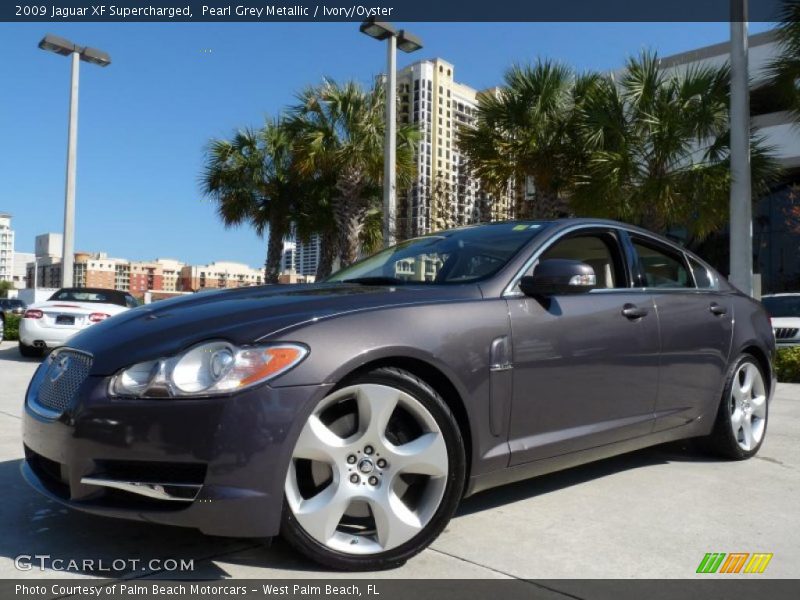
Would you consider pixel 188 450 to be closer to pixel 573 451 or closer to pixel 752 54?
pixel 573 451

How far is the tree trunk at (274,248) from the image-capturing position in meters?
20.0

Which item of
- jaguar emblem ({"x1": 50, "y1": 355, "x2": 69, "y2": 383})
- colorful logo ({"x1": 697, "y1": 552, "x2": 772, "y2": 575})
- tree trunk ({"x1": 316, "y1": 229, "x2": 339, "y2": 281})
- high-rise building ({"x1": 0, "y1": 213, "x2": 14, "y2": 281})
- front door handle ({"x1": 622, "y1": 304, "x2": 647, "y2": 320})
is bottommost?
colorful logo ({"x1": 697, "y1": 552, "x2": 772, "y2": 575})

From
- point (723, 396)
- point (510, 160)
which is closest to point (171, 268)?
point (510, 160)

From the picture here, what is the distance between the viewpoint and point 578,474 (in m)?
3.94

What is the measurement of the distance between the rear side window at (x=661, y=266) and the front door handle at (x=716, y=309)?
16 centimetres

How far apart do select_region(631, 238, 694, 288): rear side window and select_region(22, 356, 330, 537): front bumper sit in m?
2.29

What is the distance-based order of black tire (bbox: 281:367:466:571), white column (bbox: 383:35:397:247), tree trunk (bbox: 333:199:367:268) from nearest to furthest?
black tire (bbox: 281:367:466:571)
white column (bbox: 383:35:397:247)
tree trunk (bbox: 333:199:367:268)

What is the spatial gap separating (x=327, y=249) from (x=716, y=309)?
54.7 ft

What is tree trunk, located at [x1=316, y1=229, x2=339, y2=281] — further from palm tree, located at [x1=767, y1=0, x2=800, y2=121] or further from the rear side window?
the rear side window

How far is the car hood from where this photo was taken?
7.89 ft

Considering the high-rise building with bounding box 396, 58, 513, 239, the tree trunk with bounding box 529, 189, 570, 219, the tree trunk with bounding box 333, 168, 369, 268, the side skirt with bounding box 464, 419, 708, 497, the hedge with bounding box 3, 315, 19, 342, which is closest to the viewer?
the side skirt with bounding box 464, 419, 708, 497

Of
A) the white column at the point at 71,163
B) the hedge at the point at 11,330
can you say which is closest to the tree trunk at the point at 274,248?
the white column at the point at 71,163

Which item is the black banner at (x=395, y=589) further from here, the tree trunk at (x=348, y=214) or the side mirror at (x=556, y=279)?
the tree trunk at (x=348, y=214)

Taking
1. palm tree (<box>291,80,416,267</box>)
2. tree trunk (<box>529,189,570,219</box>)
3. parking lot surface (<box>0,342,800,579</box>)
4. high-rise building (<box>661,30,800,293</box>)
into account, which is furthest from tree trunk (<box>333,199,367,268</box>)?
parking lot surface (<box>0,342,800,579</box>)
